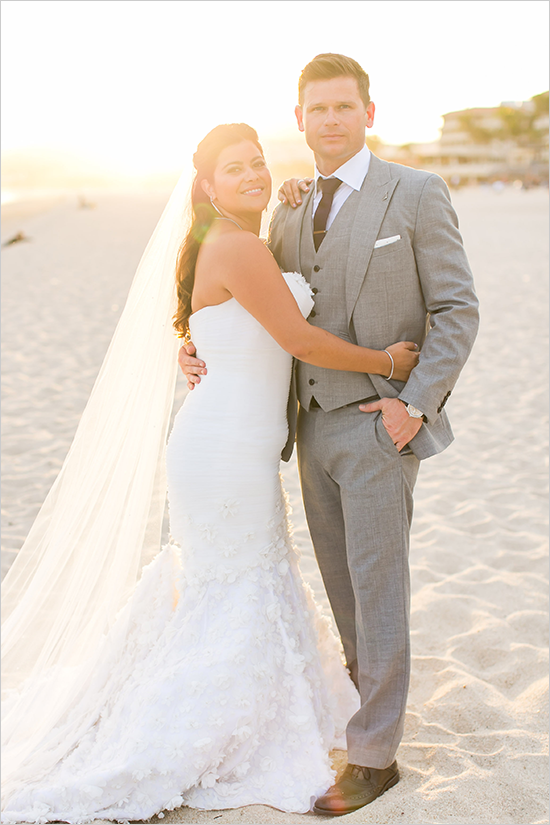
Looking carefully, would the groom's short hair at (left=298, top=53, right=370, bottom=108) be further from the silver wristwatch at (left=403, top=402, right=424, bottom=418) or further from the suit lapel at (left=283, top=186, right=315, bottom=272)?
the silver wristwatch at (left=403, top=402, right=424, bottom=418)

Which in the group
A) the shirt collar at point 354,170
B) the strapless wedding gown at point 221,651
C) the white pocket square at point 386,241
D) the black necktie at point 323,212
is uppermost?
the shirt collar at point 354,170

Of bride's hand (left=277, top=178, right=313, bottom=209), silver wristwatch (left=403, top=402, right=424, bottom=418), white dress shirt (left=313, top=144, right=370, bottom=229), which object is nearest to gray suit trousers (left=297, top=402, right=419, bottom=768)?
silver wristwatch (left=403, top=402, right=424, bottom=418)

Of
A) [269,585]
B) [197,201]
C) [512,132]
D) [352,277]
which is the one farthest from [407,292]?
[512,132]

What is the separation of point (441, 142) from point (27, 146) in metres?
76.6

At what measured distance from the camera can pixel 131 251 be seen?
67.4 feet

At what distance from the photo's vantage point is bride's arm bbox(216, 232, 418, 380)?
2498 millimetres

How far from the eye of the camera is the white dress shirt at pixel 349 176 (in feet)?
8.60

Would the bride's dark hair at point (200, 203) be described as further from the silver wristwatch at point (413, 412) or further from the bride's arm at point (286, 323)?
the silver wristwatch at point (413, 412)

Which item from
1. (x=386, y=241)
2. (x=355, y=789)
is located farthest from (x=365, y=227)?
(x=355, y=789)

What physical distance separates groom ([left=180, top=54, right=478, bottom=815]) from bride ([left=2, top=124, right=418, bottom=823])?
119 millimetres

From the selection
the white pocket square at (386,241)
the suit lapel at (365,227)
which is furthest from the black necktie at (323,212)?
the white pocket square at (386,241)

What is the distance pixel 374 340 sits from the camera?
2.58 metres

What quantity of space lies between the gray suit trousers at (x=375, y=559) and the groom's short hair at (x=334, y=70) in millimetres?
1188

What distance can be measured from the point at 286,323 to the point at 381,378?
1.30ft
